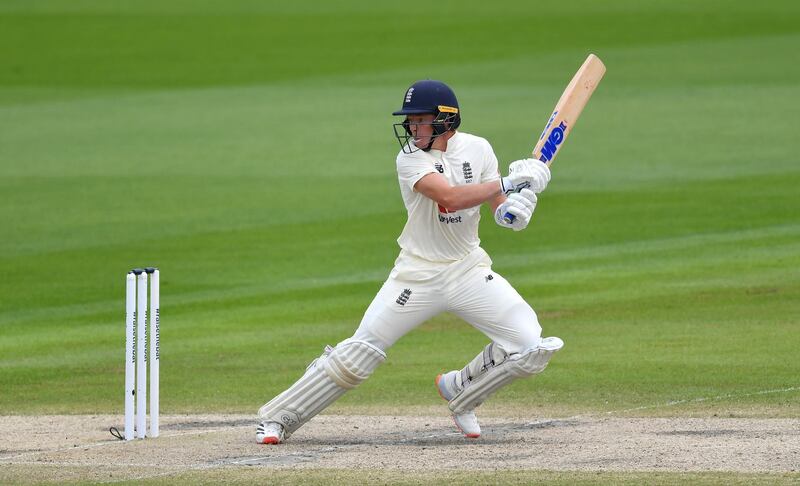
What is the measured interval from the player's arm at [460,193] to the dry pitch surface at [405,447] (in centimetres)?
133

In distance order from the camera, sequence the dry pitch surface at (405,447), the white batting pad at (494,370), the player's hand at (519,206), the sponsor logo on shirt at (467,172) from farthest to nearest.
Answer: the sponsor logo on shirt at (467,172) → the white batting pad at (494,370) → the player's hand at (519,206) → the dry pitch surface at (405,447)

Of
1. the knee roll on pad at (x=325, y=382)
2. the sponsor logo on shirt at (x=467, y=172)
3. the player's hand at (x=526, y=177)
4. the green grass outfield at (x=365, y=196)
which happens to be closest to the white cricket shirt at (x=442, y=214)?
the sponsor logo on shirt at (x=467, y=172)

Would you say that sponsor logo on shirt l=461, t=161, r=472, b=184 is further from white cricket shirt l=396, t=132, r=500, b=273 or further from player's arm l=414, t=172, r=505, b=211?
player's arm l=414, t=172, r=505, b=211

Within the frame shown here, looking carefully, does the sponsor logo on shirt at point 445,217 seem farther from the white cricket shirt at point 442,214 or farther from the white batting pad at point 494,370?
the white batting pad at point 494,370

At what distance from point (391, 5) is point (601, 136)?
19304 mm

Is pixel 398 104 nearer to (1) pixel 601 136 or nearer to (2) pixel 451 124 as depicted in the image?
(1) pixel 601 136

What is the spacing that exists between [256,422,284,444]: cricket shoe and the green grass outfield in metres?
1.51

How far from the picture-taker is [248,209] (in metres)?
20.5

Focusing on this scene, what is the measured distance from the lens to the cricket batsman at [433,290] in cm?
834

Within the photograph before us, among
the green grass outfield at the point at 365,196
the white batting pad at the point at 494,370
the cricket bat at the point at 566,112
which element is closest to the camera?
the white batting pad at the point at 494,370

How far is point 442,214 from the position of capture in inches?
330

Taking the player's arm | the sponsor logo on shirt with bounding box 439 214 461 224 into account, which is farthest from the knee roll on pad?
the player's arm

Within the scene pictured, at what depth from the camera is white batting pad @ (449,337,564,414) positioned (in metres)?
8.30

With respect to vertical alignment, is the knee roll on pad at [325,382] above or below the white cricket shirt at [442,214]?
below
